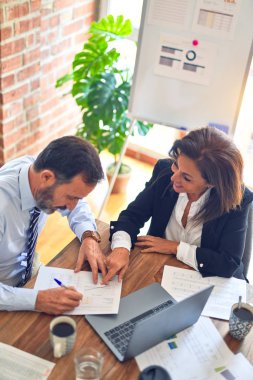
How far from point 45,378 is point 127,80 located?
212 centimetres

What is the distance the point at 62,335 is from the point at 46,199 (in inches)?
19.8

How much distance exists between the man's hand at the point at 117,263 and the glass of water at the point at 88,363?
32 centimetres

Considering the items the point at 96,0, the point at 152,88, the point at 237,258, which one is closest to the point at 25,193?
the point at 237,258

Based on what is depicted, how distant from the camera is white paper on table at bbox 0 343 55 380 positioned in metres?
1.18

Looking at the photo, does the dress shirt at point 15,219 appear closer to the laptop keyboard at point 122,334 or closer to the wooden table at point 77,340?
the wooden table at point 77,340

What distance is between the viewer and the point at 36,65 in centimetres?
272

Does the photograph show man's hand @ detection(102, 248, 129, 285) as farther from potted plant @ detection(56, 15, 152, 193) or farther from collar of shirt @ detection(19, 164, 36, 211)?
potted plant @ detection(56, 15, 152, 193)

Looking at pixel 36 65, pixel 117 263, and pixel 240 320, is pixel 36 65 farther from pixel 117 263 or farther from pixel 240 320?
pixel 240 320

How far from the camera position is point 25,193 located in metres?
1.58

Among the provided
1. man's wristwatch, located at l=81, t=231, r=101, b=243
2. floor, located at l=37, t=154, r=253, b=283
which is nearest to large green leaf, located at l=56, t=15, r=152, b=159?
floor, located at l=37, t=154, r=253, b=283

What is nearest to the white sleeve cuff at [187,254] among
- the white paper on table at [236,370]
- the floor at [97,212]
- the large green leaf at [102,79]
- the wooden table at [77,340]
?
the wooden table at [77,340]

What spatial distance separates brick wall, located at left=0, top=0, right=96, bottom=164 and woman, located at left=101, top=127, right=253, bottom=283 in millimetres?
1169

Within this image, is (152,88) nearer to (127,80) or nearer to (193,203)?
(127,80)

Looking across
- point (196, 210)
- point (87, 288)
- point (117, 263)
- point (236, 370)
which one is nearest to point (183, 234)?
point (196, 210)
